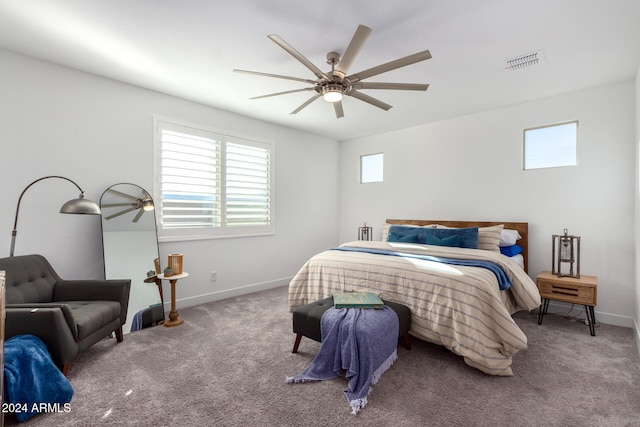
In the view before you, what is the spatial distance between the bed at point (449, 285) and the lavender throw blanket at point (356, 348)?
40 centimetres

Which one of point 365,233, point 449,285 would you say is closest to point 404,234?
point 365,233

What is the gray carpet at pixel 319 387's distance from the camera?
184 cm

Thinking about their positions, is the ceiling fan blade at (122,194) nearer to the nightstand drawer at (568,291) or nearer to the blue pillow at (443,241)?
the blue pillow at (443,241)

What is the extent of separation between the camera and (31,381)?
1.86 metres

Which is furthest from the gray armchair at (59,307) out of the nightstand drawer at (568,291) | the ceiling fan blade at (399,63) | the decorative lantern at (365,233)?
the nightstand drawer at (568,291)

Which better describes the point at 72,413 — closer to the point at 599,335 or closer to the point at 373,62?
the point at 373,62

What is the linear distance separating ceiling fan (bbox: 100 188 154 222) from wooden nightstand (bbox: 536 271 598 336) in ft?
14.9

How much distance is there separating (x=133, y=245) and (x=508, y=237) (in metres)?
4.41

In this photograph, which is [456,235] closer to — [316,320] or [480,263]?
[480,263]

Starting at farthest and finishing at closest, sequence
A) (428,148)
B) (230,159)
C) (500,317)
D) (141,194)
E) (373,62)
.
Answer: (428,148), (230,159), (141,194), (373,62), (500,317)

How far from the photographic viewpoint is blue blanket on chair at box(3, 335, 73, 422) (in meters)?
1.79

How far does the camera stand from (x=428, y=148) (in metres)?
4.93

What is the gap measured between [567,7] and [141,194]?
167 inches

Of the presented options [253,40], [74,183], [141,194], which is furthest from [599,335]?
[74,183]
